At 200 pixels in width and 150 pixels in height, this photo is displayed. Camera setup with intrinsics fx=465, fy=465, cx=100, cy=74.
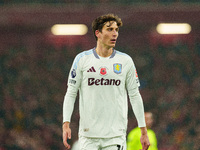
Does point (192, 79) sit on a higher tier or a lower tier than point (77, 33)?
lower

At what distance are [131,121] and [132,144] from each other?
8767mm

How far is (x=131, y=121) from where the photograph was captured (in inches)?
650

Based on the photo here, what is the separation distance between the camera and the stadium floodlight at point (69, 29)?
17.7 meters

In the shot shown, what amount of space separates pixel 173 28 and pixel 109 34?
13768 millimetres

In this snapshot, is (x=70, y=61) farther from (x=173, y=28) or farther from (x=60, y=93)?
(x=173, y=28)

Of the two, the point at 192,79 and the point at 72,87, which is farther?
the point at 192,79

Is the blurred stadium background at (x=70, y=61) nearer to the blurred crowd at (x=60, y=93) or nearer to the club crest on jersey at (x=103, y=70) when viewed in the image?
the blurred crowd at (x=60, y=93)

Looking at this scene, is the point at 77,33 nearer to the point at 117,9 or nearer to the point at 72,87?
the point at 117,9

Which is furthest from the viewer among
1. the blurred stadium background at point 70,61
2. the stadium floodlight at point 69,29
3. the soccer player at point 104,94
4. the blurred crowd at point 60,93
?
the stadium floodlight at point 69,29

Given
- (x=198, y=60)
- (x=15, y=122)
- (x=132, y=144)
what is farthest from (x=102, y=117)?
(x=198, y=60)

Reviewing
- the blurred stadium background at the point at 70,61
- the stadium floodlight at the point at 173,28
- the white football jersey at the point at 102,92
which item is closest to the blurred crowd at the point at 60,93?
the blurred stadium background at the point at 70,61

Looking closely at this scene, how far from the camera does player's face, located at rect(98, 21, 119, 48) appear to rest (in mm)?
4707

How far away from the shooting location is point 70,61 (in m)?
19.6

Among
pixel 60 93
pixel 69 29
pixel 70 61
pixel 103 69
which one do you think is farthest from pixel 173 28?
pixel 103 69
